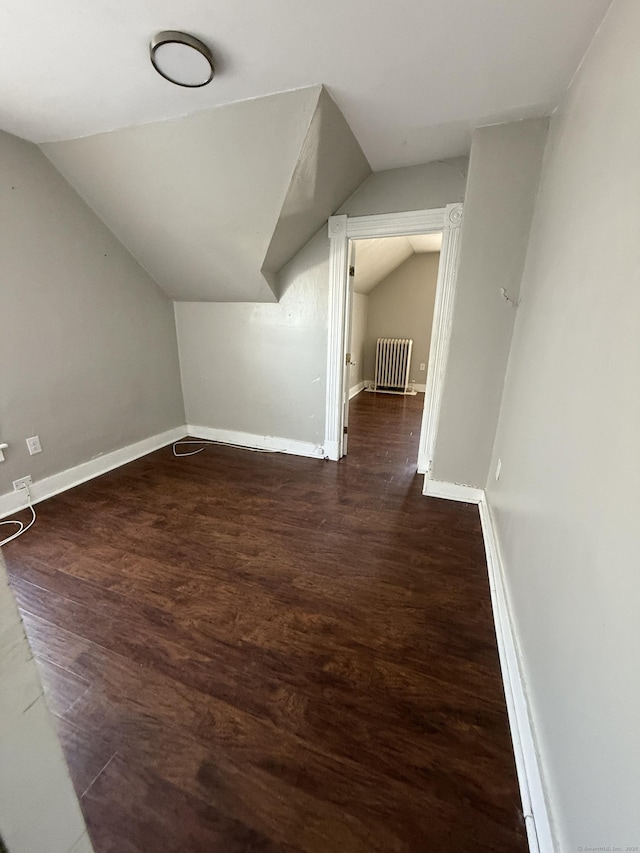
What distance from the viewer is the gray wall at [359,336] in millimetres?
5422

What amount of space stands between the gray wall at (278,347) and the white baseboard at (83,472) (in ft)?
1.65

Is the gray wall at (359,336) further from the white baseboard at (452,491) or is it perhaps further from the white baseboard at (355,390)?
the white baseboard at (452,491)

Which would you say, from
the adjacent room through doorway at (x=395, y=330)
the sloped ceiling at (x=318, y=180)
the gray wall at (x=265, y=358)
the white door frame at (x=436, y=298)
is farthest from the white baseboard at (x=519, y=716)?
the adjacent room through doorway at (x=395, y=330)

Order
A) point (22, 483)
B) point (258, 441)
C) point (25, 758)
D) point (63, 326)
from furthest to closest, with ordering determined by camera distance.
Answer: point (258, 441), point (63, 326), point (22, 483), point (25, 758)

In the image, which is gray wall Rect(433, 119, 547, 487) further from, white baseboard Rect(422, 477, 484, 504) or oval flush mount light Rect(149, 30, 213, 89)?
oval flush mount light Rect(149, 30, 213, 89)

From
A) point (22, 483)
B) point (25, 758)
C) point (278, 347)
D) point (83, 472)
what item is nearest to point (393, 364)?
point (278, 347)

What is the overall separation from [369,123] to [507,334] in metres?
1.39

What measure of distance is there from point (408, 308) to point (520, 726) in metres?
5.52

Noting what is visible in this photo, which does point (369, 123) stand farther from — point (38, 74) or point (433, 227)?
point (38, 74)

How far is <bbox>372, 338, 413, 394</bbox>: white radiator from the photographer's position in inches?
225

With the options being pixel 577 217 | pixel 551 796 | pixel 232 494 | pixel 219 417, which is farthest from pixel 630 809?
pixel 219 417

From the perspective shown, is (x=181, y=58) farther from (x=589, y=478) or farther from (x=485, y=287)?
(x=589, y=478)

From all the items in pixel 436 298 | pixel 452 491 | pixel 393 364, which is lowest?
pixel 452 491

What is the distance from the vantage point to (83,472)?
268 cm
